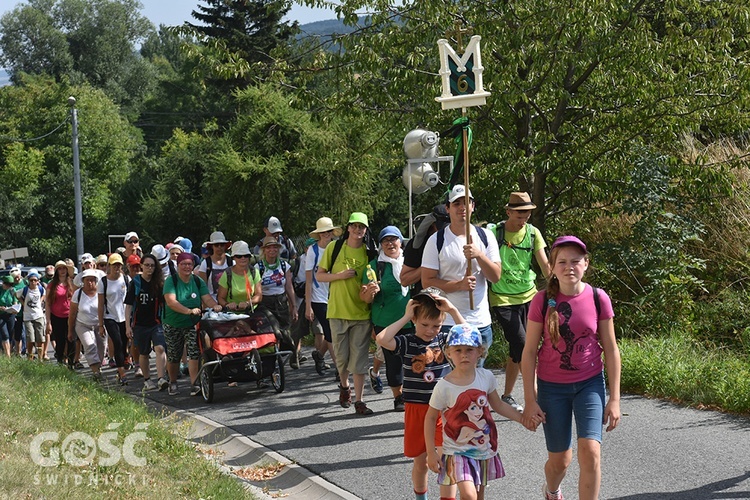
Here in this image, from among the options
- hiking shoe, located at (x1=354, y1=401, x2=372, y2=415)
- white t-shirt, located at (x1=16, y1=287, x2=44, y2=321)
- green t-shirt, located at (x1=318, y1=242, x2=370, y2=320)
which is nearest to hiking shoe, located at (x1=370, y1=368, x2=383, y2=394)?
hiking shoe, located at (x1=354, y1=401, x2=372, y2=415)

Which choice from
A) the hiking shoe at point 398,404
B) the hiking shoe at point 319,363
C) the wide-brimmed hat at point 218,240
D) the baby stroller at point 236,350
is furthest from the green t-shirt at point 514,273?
the wide-brimmed hat at point 218,240

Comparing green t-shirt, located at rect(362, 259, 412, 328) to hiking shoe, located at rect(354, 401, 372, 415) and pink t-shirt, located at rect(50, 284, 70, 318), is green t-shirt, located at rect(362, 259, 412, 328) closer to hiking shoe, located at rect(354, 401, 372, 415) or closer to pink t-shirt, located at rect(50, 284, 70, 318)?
hiking shoe, located at rect(354, 401, 372, 415)

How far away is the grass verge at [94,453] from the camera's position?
21.2 feet

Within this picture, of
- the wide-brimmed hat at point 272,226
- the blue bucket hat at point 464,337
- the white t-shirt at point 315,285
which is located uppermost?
the wide-brimmed hat at point 272,226

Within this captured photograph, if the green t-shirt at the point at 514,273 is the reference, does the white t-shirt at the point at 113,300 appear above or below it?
below

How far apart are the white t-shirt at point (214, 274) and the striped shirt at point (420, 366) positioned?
6151mm

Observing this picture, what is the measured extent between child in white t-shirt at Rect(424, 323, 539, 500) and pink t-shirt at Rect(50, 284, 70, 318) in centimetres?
1180

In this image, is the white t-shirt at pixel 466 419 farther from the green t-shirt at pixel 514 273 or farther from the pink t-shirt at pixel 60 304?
the pink t-shirt at pixel 60 304

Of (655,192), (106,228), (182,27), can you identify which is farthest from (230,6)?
(655,192)

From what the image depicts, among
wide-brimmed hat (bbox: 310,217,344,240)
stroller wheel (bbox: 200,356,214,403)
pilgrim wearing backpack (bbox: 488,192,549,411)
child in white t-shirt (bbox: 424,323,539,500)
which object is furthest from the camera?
wide-brimmed hat (bbox: 310,217,344,240)

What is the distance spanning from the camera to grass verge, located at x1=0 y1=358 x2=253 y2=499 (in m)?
6.46

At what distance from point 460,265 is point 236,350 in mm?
4282

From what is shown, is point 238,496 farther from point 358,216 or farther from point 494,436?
point 358,216

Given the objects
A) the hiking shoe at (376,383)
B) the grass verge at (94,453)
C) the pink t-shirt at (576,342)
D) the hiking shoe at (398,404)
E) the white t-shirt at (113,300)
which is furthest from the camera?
the white t-shirt at (113,300)
